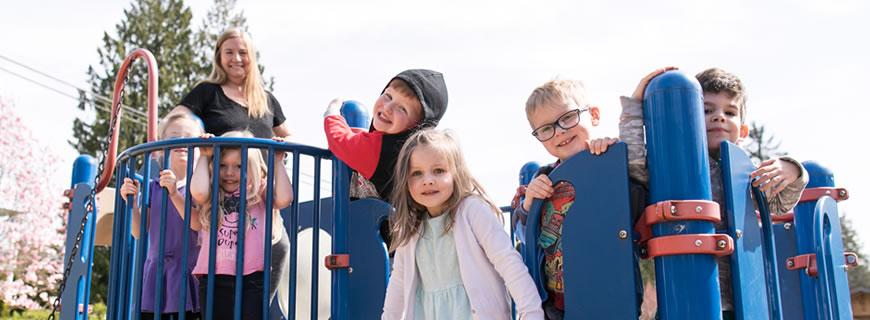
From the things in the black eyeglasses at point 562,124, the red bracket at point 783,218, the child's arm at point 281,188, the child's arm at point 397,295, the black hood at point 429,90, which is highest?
the black hood at point 429,90

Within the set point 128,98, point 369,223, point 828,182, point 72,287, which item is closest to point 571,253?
point 369,223

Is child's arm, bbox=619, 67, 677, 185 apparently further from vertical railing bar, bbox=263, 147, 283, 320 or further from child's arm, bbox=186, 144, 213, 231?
child's arm, bbox=186, 144, 213, 231

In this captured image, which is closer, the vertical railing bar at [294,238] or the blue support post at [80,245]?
the vertical railing bar at [294,238]

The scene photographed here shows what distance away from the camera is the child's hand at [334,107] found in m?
3.88

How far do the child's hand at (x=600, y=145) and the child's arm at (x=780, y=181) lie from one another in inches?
22.6

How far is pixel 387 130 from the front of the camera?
3545 mm

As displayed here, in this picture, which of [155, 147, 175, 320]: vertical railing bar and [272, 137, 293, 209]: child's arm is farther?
[272, 137, 293, 209]: child's arm

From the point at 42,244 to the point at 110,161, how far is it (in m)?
13.9

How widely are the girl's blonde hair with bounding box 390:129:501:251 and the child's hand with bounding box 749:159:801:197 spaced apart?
1.02m

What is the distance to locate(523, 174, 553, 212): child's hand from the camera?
279cm

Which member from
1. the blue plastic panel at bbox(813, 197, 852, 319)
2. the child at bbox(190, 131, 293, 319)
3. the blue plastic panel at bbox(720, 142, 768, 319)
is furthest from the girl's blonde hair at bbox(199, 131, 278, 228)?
the blue plastic panel at bbox(813, 197, 852, 319)

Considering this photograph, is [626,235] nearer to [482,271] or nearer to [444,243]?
[482,271]

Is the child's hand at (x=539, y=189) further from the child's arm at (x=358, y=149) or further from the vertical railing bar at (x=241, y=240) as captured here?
the vertical railing bar at (x=241, y=240)

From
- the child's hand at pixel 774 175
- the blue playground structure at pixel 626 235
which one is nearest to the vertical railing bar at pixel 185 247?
the blue playground structure at pixel 626 235
